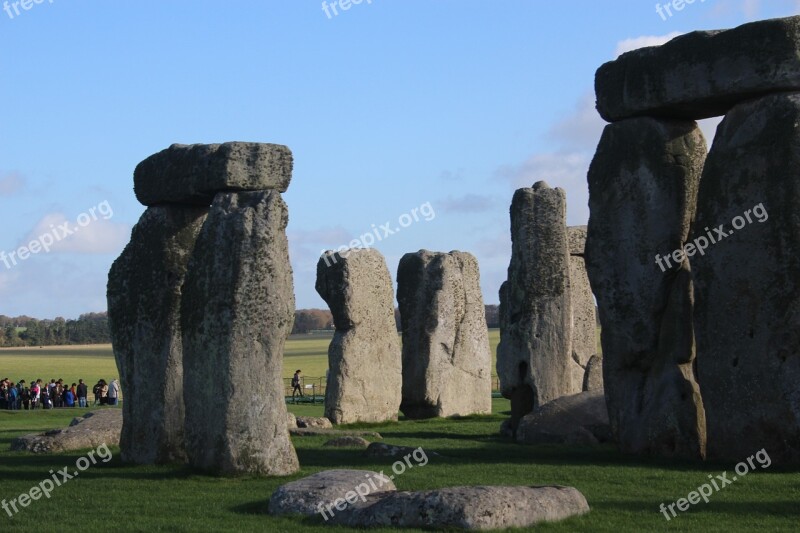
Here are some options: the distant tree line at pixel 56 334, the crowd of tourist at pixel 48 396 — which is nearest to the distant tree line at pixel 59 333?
the distant tree line at pixel 56 334

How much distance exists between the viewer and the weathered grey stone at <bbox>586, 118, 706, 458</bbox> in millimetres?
17594

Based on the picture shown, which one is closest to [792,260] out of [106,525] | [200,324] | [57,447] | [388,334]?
[200,324]

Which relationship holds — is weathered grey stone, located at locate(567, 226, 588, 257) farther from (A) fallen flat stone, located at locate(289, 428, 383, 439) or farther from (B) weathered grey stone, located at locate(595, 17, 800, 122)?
(B) weathered grey stone, located at locate(595, 17, 800, 122)

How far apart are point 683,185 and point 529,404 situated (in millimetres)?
6220

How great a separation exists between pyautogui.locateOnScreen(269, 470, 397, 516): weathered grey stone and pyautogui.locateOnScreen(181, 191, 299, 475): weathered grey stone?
2.11 m

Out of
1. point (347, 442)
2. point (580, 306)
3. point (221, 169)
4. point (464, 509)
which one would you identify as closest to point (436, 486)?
point (464, 509)

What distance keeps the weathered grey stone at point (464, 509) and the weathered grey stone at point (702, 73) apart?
22.3ft

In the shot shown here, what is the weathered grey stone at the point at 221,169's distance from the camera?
→ 597 inches

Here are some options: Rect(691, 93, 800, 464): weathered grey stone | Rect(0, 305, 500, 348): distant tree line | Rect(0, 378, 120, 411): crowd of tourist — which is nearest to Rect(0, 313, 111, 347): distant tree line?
Rect(0, 305, 500, 348): distant tree line

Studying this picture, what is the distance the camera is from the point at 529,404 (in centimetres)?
2266

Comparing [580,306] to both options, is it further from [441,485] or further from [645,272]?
[441,485]

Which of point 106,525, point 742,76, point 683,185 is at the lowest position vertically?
point 106,525

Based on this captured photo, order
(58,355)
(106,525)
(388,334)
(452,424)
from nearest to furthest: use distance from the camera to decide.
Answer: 1. (106,525)
2. (452,424)
3. (388,334)
4. (58,355)

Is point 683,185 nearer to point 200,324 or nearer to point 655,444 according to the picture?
point 655,444
